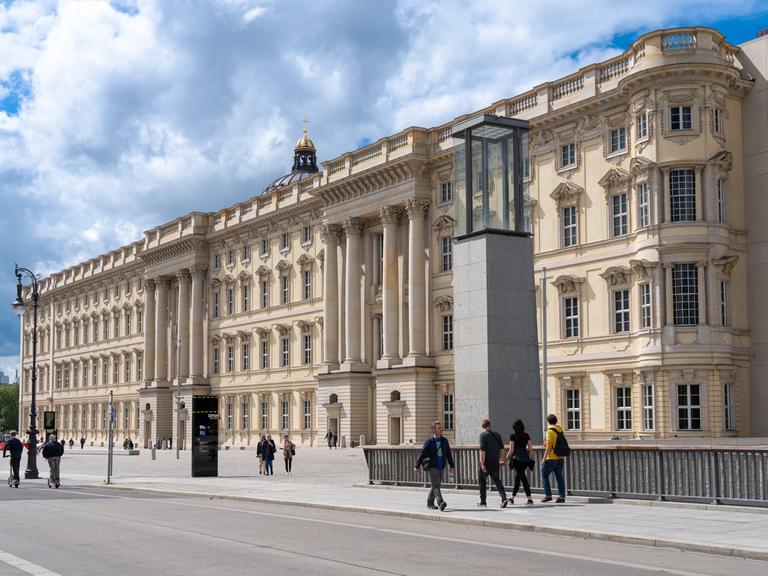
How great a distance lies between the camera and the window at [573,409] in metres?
54.3

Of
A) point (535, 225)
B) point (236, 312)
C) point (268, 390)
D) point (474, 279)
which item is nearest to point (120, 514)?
point (474, 279)

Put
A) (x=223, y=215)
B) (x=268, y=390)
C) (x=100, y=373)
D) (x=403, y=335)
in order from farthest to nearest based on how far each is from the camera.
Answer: (x=100, y=373), (x=223, y=215), (x=268, y=390), (x=403, y=335)

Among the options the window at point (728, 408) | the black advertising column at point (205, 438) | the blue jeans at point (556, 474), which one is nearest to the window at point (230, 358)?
the black advertising column at point (205, 438)

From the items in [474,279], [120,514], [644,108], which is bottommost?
[120,514]

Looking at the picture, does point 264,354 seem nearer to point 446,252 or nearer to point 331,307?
point 331,307

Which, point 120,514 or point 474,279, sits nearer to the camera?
point 120,514

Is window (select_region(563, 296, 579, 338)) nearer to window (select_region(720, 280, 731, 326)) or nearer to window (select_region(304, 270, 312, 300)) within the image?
window (select_region(720, 280, 731, 326))

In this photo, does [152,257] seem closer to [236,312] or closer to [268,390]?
[236,312]

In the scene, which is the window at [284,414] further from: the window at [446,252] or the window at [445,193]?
the window at [445,193]

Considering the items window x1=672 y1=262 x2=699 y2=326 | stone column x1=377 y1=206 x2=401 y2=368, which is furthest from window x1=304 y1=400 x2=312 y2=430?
window x1=672 y1=262 x2=699 y2=326

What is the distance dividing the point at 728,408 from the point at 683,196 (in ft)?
32.8

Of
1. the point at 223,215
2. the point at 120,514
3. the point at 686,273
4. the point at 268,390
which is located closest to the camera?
the point at 120,514

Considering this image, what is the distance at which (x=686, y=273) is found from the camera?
162ft

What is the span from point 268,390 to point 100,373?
126 feet
